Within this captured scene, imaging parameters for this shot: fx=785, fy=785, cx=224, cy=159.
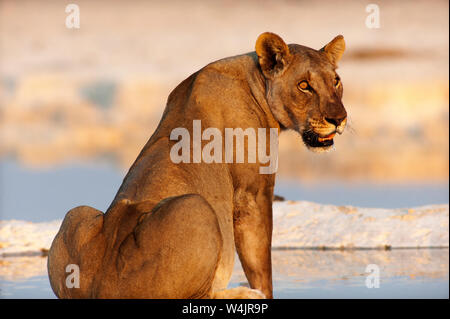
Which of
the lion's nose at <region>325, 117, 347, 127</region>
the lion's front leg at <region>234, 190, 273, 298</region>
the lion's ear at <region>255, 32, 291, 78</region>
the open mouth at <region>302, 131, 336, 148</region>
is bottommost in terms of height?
the lion's front leg at <region>234, 190, 273, 298</region>

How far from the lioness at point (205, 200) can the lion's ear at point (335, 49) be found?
0.5 inches

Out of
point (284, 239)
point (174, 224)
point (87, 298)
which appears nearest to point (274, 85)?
point (174, 224)

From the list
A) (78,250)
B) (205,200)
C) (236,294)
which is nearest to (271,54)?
(205,200)

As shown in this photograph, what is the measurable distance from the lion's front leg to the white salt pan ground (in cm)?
1218

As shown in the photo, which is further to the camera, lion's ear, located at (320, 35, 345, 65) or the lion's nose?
lion's ear, located at (320, 35, 345, 65)

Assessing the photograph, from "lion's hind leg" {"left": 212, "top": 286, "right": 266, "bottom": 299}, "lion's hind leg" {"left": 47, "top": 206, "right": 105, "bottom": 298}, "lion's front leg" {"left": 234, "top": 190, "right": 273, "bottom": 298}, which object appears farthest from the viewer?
"lion's front leg" {"left": 234, "top": 190, "right": 273, "bottom": 298}

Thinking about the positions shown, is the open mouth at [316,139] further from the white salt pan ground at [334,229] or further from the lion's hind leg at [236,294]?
the white salt pan ground at [334,229]

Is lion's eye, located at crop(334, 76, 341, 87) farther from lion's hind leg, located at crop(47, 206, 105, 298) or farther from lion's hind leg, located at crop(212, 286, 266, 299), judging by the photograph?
lion's hind leg, located at crop(47, 206, 105, 298)

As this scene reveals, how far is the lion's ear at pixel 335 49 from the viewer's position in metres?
8.70

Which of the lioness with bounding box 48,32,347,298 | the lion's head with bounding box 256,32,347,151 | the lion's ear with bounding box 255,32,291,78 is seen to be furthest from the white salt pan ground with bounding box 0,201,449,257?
the lion's ear with bounding box 255,32,291,78

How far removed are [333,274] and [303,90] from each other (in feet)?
19.6

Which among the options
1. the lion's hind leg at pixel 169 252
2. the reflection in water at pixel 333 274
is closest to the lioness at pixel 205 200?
the lion's hind leg at pixel 169 252

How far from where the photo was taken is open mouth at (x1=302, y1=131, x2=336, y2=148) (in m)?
8.13

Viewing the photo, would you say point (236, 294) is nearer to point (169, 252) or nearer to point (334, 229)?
point (169, 252)
